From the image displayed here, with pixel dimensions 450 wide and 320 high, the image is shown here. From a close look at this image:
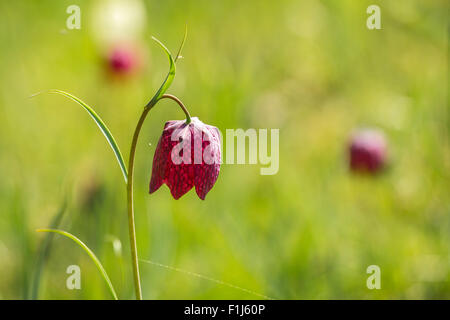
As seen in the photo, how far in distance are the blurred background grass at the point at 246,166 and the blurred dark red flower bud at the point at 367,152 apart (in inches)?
3.8

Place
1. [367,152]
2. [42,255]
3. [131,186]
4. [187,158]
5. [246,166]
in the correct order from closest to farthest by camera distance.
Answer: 1. [131,186]
2. [187,158]
3. [42,255]
4. [367,152]
5. [246,166]

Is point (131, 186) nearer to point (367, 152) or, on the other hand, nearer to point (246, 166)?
point (367, 152)

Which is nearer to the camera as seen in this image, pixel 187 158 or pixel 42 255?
pixel 187 158

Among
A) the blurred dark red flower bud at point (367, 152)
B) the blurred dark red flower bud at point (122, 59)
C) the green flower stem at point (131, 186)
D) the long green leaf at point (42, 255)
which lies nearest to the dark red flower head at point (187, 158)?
the green flower stem at point (131, 186)

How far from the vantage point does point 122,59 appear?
2.40 m

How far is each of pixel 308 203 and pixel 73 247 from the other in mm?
691

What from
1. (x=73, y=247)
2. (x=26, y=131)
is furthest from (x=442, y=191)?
(x=26, y=131)

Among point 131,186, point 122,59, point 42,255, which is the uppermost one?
point 122,59

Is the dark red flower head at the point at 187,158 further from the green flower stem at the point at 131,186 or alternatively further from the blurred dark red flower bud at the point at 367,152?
the blurred dark red flower bud at the point at 367,152

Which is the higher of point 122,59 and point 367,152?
point 122,59

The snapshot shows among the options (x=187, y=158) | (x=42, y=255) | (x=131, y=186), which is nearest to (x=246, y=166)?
(x=42, y=255)

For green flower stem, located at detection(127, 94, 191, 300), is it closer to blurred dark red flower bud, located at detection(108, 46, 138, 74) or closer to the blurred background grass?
the blurred background grass

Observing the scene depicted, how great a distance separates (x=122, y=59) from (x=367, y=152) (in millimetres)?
916

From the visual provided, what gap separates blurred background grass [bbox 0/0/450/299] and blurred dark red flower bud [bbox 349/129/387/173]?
96mm
